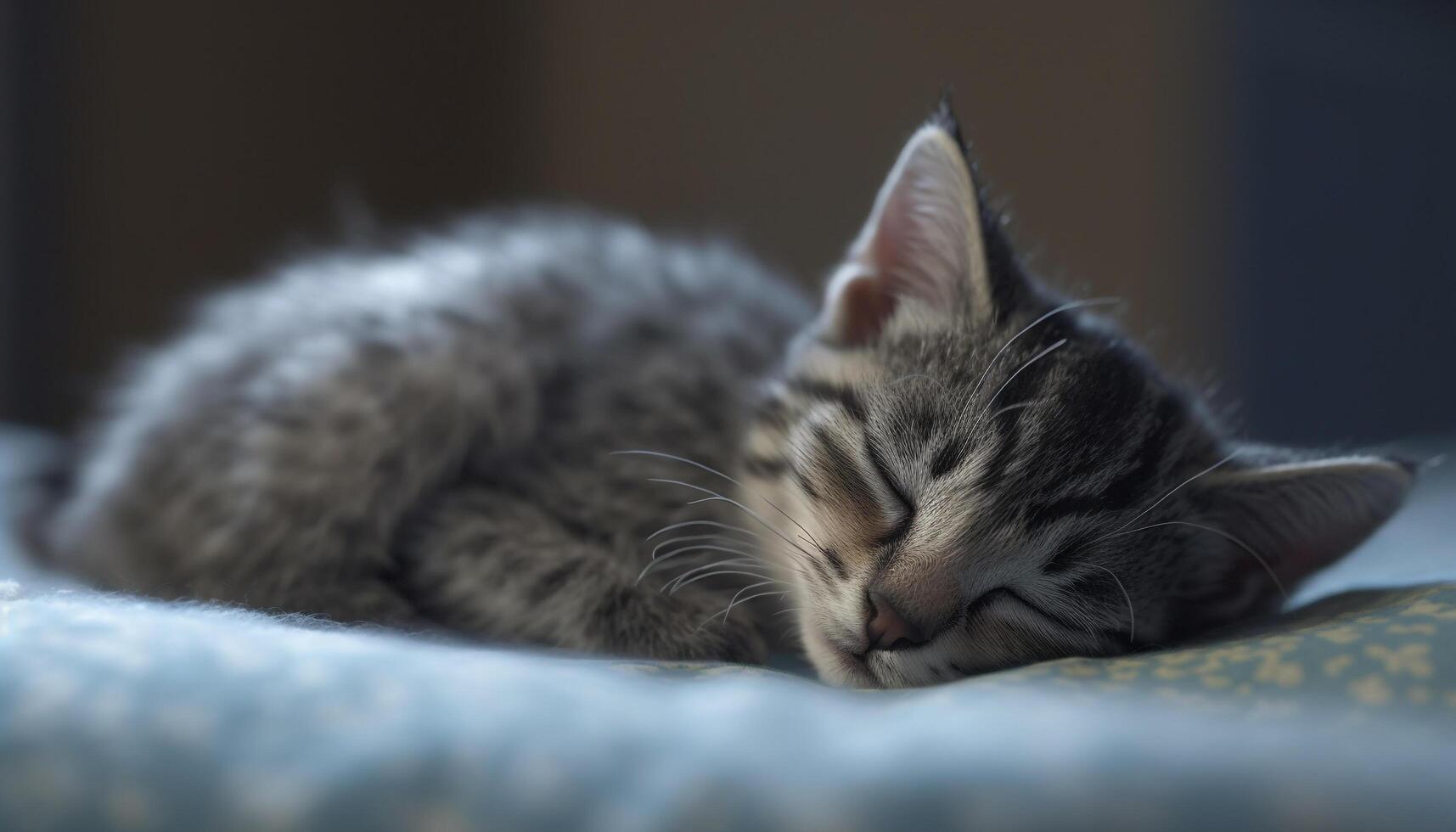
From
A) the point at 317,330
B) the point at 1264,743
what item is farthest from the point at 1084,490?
the point at 317,330

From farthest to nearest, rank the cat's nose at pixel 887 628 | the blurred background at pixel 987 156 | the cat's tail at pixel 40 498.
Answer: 1. the blurred background at pixel 987 156
2. the cat's tail at pixel 40 498
3. the cat's nose at pixel 887 628

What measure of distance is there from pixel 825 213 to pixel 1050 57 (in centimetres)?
97

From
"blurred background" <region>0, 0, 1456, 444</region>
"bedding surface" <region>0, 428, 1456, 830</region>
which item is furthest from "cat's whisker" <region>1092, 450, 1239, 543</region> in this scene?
"blurred background" <region>0, 0, 1456, 444</region>

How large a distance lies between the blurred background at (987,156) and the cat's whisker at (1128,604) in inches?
102

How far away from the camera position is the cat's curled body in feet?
4.63

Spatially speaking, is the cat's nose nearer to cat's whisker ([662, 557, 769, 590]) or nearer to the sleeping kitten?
the sleeping kitten

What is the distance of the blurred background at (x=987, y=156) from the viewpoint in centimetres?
366

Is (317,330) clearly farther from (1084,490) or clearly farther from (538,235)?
(1084,490)

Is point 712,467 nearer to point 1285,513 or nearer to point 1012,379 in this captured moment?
point 1012,379

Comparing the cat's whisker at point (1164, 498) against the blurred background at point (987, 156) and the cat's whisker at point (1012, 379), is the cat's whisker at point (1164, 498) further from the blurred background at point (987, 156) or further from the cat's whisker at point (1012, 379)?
the blurred background at point (987, 156)

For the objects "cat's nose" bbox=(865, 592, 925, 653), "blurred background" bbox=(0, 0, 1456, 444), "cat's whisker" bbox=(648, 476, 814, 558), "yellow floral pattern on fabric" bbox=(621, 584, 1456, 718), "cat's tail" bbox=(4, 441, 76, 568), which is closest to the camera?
"yellow floral pattern on fabric" bbox=(621, 584, 1456, 718)

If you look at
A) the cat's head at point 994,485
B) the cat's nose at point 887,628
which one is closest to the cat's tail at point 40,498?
the cat's head at point 994,485

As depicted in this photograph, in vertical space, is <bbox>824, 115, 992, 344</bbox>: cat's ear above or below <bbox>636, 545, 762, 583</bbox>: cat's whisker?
above

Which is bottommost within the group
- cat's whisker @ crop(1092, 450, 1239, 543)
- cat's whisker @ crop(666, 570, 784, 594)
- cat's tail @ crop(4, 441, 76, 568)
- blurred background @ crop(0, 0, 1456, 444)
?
cat's whisker @ crop(1092, 450, 1239, 543)
